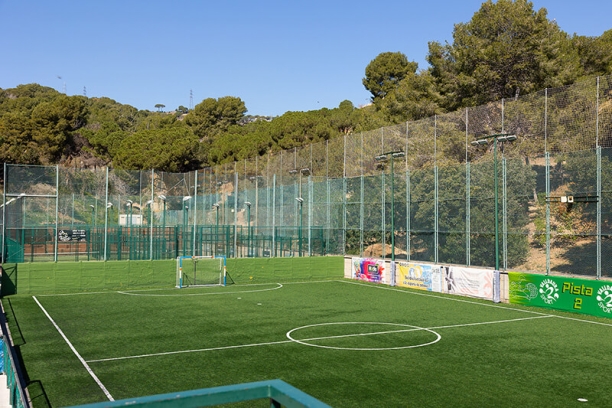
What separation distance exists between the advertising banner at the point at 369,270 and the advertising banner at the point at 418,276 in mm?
1154

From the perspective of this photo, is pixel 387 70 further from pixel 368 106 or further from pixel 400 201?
pixel 400 201

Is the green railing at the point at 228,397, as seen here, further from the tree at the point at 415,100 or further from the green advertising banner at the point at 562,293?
the tree at the point at 415,100

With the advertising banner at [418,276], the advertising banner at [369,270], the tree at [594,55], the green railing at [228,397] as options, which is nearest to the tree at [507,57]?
the tree at [594,55]

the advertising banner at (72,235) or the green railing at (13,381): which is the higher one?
the advertising banner at (72,235)

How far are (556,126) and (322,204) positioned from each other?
14.8 m

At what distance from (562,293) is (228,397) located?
71.1 ft

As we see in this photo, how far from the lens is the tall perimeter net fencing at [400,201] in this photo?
23.5 metres

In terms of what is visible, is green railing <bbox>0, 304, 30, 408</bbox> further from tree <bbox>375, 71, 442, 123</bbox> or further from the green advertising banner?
tree <bbox>375, 71, 442, 123</bbox>

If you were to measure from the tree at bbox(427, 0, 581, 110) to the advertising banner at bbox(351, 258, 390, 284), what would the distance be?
532 inches

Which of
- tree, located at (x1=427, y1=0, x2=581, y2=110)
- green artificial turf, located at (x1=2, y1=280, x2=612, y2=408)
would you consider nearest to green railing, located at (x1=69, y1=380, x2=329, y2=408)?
green artificial turf, located at (x1=2, y1=280, x2=612, y2=408)

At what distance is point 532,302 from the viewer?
2286cm

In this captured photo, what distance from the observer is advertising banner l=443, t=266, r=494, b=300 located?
80.8 feet

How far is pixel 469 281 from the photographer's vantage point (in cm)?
2561

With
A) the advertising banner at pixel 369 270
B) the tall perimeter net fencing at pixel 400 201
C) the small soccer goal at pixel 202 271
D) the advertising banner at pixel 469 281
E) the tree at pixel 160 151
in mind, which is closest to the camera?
the tall perimeter net fencing at pixel 400 201
